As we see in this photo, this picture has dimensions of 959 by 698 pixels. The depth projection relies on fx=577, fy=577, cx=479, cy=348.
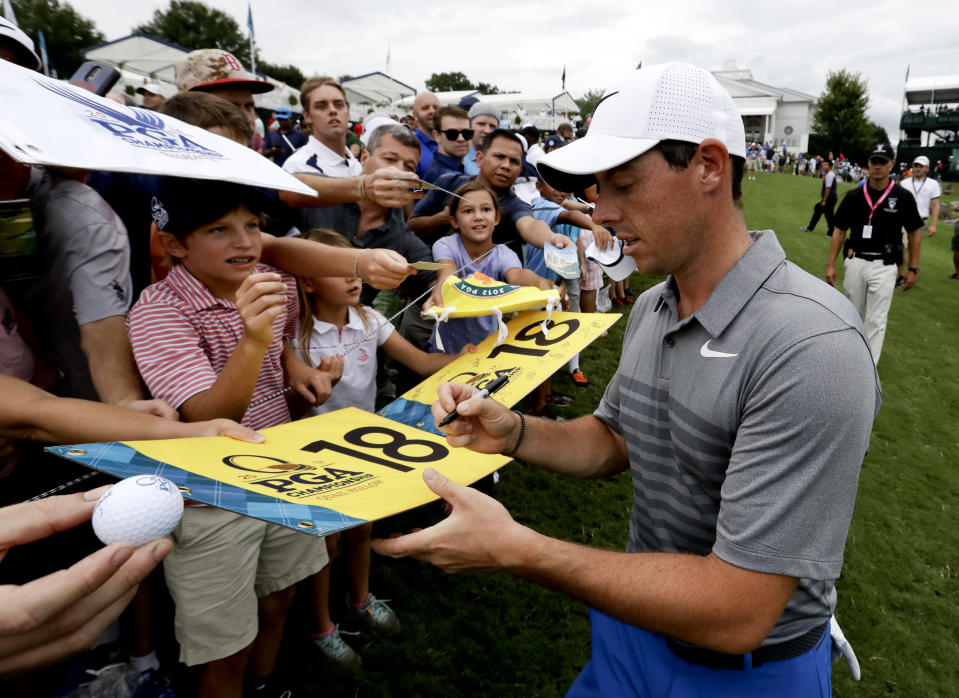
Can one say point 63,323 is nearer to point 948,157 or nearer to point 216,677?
point 216,677

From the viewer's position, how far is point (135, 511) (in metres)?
1.27

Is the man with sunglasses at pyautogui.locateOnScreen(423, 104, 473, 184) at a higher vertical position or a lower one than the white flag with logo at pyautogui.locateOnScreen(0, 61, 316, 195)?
higher

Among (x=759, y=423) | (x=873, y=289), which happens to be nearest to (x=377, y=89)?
(x=873, y=289)

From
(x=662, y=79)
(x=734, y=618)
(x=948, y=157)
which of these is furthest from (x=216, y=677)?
(x=948, y=157)

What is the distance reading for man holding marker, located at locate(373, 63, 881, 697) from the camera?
1260 mm

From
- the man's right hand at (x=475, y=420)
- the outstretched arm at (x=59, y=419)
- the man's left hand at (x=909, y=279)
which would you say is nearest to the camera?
the outstretched arm at (x=59, y=419)

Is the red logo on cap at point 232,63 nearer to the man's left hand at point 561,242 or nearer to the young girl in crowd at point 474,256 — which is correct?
the young girl in crowd at point 474,256

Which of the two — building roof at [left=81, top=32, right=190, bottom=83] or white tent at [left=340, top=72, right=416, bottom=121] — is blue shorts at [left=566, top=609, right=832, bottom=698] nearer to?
building roof at [left=81, top=32, right=190, bottom=83]

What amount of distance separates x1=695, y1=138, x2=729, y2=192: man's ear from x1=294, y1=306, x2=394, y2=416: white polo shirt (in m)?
1.95

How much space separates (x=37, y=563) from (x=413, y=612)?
77.9 inches

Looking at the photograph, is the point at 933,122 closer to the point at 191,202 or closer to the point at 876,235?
the point at 876,235

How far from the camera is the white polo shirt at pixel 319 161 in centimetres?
462

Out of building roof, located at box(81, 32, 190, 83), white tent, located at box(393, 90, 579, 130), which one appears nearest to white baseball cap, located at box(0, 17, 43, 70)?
building roof, located at box(81, 32, 190, 83)

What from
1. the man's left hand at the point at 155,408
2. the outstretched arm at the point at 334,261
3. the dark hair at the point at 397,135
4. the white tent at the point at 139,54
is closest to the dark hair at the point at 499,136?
the dark hair at the point at 397,135
